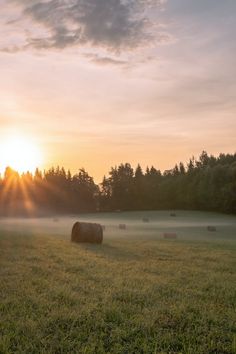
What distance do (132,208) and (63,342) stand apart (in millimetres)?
90420

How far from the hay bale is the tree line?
5368cm

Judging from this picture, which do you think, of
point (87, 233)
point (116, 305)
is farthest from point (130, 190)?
point (116, 305)

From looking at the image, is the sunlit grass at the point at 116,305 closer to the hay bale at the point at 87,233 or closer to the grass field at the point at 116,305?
the grass field at the point at 116,305

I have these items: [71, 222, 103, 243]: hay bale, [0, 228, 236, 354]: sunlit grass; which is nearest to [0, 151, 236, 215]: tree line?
[71, 222, 103, 243]: hay bale

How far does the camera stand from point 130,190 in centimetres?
9850

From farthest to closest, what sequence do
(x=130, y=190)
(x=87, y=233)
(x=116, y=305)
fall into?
(x=130, y=190) < (x=87, y=233) < (x=116, y=305)

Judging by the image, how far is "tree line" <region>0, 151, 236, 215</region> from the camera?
78438mm

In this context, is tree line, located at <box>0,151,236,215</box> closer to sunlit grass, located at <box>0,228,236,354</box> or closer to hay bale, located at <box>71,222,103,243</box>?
hay bale, located at <box>71,222,103,243</box>

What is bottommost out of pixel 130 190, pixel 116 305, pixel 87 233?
pixel 116 305

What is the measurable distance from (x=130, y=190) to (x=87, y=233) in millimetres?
75146

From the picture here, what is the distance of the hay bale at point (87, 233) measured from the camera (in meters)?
23.4

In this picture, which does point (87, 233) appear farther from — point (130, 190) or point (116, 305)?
point (130, 190)

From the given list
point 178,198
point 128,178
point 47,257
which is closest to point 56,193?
point 128,178

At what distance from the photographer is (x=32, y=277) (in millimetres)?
11805
